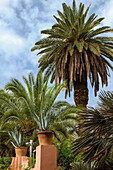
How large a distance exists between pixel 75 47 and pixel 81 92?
3100 mm

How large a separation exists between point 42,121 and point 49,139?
4.60 feet

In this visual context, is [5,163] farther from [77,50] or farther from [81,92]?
[77,50]

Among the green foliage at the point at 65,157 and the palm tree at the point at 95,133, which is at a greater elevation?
the palm tree at the point at 95,133

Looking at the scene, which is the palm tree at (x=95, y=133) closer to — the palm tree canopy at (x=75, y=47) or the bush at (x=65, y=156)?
the bush at (x=65, y=156)

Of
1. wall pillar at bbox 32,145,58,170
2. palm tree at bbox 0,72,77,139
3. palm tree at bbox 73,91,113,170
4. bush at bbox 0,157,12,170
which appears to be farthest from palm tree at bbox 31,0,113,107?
palm tree at bbox 73,91,113,170

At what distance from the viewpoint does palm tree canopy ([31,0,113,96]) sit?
57.5 feet

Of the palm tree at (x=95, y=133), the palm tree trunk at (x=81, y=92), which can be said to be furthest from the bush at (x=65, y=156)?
the palm tree trunk at (x=81, y=92)

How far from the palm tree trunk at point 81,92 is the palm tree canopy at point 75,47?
281 millimetres

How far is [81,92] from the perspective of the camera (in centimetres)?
1767

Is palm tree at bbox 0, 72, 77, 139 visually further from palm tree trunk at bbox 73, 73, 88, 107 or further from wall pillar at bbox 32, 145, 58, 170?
wall pillar at bbox 32, 145, 58, 170

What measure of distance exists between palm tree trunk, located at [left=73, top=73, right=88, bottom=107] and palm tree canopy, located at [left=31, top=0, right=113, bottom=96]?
28 centimetres

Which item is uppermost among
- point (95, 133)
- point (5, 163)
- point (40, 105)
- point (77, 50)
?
point (77, 50)

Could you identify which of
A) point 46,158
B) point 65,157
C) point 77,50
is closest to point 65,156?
point 65,157

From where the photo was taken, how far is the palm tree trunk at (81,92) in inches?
690
